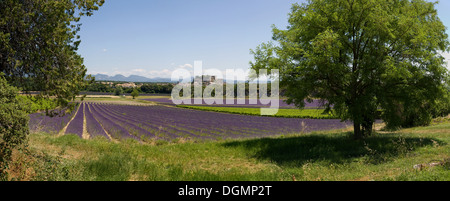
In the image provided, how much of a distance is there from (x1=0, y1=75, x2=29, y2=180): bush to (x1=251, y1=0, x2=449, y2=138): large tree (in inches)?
491

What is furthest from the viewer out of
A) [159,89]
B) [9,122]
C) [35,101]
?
[159,89]

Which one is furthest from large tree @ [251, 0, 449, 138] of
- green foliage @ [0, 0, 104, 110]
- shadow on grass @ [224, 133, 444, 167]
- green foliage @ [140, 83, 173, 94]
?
green foliage @ [140, 83, 173, 94]

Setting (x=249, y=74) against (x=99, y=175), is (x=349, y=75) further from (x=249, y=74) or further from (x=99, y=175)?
(x=99, y=175)

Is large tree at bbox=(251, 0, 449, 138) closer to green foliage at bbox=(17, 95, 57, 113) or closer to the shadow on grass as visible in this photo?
the shadow on grass

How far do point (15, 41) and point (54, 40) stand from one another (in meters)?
1.25

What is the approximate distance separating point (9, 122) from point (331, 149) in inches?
544

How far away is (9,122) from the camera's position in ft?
22.3

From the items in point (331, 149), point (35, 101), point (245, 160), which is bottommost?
point (245, 160)

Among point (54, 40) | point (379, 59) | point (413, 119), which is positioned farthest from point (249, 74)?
point (413, 119)

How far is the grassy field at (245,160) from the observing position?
7.66 m

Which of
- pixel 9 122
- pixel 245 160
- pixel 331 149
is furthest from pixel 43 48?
pixel 331 149

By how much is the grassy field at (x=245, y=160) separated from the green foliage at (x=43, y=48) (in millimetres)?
2723

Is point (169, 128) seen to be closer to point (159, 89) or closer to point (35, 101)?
point (35, 101)

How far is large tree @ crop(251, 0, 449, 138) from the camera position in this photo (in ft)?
42.7
